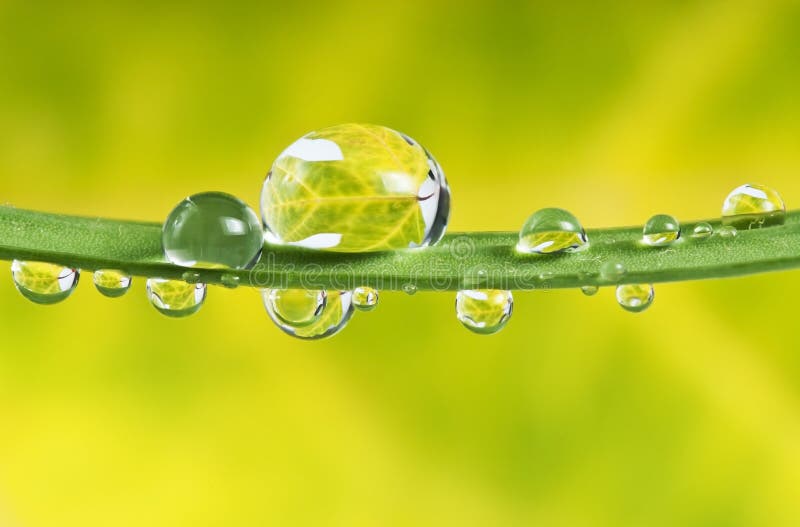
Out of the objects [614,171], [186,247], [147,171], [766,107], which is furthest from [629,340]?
[186,247]

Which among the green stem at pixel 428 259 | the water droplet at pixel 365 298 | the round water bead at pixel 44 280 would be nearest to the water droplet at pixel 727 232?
the green stem at pixel 428 259

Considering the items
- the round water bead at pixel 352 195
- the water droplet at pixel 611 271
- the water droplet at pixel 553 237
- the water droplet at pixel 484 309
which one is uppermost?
the round water bead at pixel 352 195

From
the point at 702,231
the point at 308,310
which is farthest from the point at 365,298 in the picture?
the point at 702,231

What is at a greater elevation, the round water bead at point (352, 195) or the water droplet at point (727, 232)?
the round water bead at point (352, 195)

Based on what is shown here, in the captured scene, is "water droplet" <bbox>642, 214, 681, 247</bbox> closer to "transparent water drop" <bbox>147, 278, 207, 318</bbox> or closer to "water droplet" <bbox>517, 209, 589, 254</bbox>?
"water droplet" <bbox>517, 209, 589, 254</bbox>

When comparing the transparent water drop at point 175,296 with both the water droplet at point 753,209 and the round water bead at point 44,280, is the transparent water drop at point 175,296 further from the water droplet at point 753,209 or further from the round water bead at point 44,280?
the water droplet at point 753,209

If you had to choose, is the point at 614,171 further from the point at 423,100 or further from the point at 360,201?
the point at 360,201

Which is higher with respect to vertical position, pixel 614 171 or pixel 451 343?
pixel 614 171
